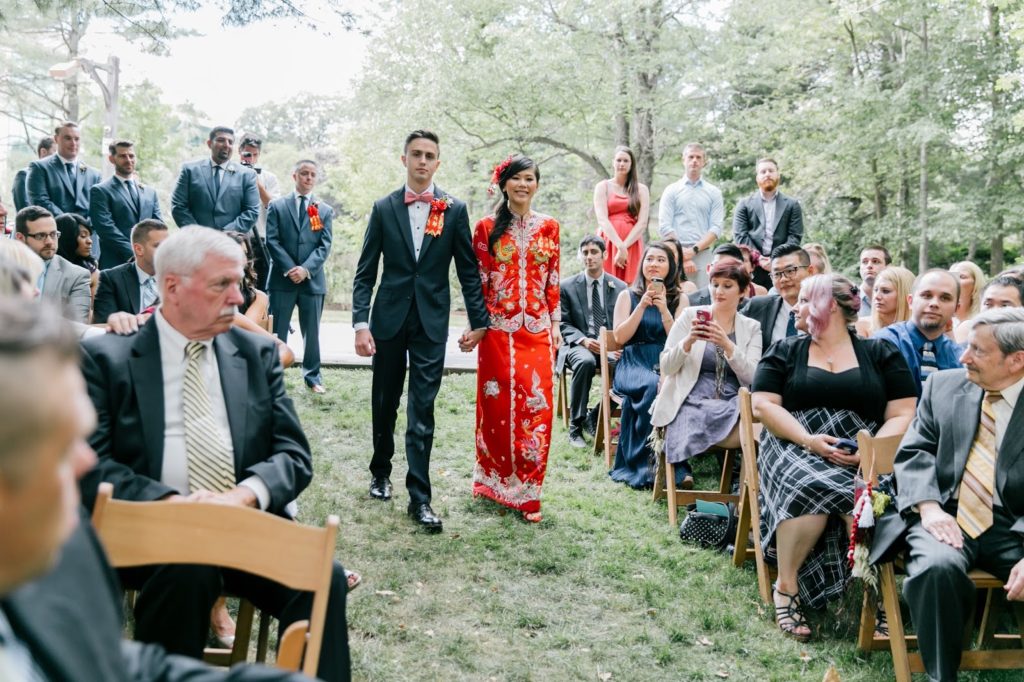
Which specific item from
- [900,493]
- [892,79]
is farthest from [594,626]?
[892,79]

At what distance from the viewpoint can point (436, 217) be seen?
499cm

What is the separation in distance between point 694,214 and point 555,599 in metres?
5.30

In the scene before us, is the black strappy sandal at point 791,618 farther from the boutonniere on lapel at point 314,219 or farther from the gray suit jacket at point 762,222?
the boutonniere on lapel at point 314,219

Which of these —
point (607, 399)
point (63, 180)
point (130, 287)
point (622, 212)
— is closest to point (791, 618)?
point (607, 399)

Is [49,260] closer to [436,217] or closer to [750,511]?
[436,217]

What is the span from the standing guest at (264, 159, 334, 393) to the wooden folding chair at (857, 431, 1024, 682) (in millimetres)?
5509

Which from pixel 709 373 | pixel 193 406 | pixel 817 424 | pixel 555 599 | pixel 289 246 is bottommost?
pixel 555 599

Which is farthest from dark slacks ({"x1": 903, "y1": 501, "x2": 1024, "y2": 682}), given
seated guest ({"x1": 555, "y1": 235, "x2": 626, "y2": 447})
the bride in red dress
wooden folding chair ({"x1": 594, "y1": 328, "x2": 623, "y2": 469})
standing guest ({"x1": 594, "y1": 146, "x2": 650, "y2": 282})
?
standing guest ({"x1": 594, "y1": 146, "x2": 650, "y2": 282})

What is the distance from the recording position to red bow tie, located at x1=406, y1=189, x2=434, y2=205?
5.00 m

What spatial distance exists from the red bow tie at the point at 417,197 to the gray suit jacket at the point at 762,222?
4044mm

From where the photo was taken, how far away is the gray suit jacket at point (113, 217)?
7.32 m

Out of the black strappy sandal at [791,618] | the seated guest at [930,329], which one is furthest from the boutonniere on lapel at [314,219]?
the black strappy sandal at [791,618]

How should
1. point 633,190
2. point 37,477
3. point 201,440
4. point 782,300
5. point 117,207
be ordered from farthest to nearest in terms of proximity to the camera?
point 633,190 → point 117,207 → point 782,300 → point 201,440 → point 37,477

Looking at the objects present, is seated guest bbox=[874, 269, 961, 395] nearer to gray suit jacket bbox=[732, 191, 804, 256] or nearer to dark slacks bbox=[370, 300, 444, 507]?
dark slacks bbox=[370, 300, 444, 507]
